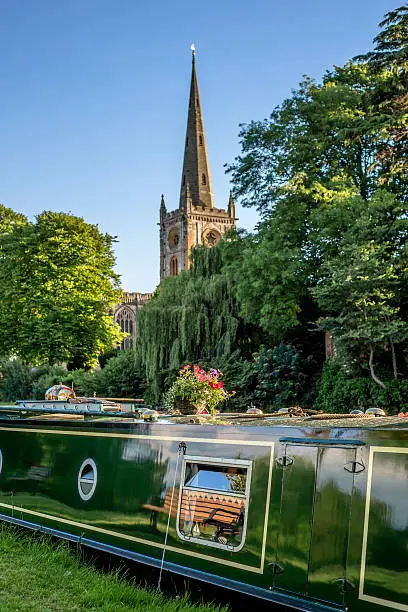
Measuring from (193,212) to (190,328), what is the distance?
6065cm

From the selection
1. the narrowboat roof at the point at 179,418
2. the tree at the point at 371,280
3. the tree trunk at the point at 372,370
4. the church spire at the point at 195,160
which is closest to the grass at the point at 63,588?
the narrowboat roof at the point at 179,418

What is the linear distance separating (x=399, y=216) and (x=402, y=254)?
2.00 meters

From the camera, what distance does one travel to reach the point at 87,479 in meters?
7.80

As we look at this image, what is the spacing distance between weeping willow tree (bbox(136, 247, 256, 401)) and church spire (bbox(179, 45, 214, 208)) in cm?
5391

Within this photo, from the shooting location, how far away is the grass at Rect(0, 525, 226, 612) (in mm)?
5938

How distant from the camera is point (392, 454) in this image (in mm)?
4840

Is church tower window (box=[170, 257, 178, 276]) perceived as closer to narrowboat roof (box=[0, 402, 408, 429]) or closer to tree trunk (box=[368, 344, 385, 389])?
tree trunk (box=[368, 344, 385, 389])

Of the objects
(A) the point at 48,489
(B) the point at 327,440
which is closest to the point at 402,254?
(A) the point at 48,489

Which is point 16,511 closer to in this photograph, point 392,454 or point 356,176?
point 392,454

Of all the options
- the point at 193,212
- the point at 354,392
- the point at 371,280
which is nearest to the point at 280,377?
the point at 354,392

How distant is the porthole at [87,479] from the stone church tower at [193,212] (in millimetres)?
71440

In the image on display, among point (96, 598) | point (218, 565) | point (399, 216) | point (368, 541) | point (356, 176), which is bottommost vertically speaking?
point (96, 598)

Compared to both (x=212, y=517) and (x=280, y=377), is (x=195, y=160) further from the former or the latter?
(x=212, y=517)

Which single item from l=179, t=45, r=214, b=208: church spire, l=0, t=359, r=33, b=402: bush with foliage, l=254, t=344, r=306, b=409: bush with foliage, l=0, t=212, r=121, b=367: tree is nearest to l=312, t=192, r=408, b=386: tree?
l=254, t=344, r=306, b=409: bush with foliage
